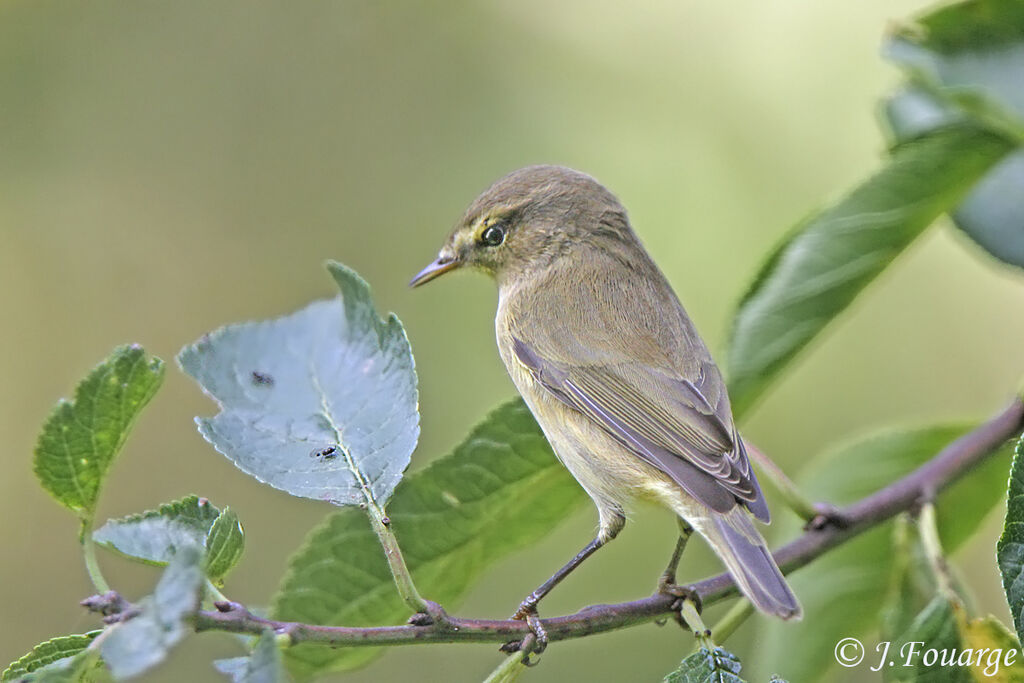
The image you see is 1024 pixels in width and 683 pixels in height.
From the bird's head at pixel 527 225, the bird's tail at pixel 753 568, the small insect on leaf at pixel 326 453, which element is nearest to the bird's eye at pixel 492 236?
the bird's head at pixel 527 225

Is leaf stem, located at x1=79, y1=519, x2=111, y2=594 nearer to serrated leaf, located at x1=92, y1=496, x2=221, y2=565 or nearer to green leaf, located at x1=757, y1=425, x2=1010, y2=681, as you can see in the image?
serrated leaf, located at x1=92, y1=496, x2=221, y2=565

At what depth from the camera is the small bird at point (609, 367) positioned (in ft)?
8.21

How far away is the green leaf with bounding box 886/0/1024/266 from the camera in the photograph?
2471 millimetres

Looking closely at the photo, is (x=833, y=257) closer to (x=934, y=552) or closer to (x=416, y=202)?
(x=934, y=552)

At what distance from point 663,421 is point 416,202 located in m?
4.63

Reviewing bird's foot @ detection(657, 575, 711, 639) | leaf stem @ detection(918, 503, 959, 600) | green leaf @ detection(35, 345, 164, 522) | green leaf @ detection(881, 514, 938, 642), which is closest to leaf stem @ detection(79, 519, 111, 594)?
green leaf @ detection(35, 345, 164, 522)

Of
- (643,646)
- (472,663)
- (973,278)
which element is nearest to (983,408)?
(973,278)

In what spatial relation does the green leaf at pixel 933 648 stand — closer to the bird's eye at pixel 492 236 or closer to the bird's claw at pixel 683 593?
the bird's claw at pixel 683 593

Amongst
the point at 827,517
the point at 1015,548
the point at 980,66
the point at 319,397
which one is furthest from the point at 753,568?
the point at 980,66

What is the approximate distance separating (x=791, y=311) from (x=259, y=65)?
6565 mm

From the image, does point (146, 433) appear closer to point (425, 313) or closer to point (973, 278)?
Answer: point (425, 313)

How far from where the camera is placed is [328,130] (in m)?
7.87

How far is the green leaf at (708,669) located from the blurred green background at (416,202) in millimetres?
→ 3310

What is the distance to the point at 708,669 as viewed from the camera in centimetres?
182
